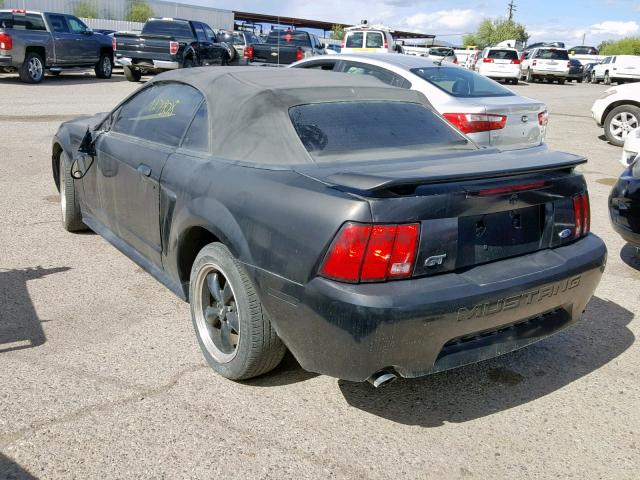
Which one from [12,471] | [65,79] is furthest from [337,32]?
[12,471]

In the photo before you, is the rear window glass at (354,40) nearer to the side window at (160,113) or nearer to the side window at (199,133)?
the side window at (160,113)

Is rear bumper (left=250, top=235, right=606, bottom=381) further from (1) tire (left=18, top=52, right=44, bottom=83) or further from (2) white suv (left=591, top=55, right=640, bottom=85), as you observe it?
(2) white suv (left=591, top=55, right=640, bottom=85)

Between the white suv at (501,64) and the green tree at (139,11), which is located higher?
the green tree at (139,11)

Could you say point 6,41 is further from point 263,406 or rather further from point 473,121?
point 263,406

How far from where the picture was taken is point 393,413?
3.11 metres

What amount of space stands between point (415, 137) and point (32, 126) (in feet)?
31.3

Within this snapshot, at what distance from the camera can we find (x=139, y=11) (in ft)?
189

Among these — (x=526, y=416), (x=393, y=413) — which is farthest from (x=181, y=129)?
(x=526, y=416)

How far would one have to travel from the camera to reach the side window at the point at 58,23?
61.7 feet

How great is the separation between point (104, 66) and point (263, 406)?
21.0 metres

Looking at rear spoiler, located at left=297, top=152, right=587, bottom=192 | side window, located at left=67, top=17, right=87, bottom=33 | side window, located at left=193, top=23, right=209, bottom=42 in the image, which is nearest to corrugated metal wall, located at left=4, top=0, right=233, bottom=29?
side window, located at left=67, top=17, right=87, bottom=33

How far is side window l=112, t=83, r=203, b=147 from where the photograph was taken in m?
3.88

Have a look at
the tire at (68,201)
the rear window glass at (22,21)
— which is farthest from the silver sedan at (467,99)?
the rear window glass at (22,21)

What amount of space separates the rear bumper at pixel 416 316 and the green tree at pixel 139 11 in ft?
195
